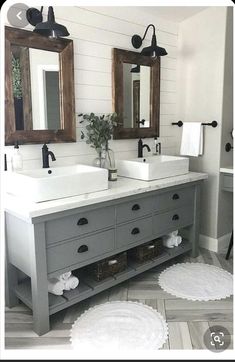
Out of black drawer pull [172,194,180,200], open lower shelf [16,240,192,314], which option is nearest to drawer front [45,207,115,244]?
open lower shelf [16,240,192,314]

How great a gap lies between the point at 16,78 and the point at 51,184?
0.77m

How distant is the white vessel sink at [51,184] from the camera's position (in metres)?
1.74

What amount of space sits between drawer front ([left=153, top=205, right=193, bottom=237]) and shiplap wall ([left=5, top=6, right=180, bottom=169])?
25.5 inches

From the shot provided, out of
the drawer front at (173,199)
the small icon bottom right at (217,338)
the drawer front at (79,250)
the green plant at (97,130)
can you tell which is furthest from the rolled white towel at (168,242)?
the green plant at (97,130)

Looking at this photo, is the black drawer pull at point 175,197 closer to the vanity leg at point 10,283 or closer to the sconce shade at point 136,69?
the sconce shade at point 136,69

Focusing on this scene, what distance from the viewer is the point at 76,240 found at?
1889mm

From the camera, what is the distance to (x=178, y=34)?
3.02 m

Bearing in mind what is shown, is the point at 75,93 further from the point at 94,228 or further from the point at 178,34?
the point at 178,34

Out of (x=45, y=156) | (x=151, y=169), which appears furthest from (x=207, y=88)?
(x=45, y=156)

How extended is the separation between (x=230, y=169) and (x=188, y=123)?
0.60 metres

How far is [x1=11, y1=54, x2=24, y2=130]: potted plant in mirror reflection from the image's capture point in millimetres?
2000

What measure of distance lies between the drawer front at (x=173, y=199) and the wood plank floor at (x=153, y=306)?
59 centimetres

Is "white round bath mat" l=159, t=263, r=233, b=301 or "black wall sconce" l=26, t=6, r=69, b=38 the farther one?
"white round bath mat" l=159, t=263, r=233, b=301

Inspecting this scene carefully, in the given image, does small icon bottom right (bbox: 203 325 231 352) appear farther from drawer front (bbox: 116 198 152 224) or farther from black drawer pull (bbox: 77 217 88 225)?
black drawer pull (bbox: 77 217 88 225)
